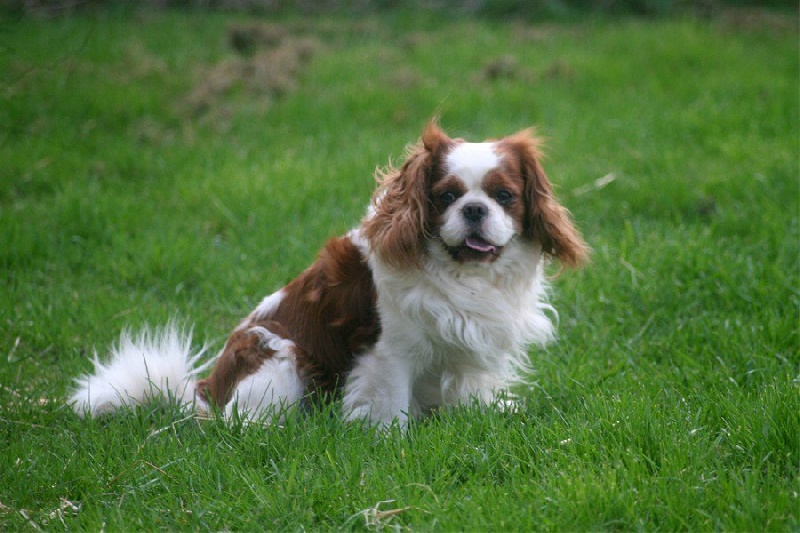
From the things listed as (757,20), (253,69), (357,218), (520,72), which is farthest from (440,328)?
(757,20)

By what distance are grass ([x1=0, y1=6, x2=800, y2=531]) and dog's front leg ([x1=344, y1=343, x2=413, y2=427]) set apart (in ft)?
0.46

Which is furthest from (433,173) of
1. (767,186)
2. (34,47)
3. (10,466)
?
(34,47)

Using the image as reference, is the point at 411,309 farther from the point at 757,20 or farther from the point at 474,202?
the point at 757,20

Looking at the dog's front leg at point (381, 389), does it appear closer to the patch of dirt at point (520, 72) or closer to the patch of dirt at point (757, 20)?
the patch of dirt at point (520, 72)

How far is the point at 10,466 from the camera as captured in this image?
3.34 m

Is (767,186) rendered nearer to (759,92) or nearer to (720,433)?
(759,92)

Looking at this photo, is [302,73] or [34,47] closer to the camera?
[302,73]

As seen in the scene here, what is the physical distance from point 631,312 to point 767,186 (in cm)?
190

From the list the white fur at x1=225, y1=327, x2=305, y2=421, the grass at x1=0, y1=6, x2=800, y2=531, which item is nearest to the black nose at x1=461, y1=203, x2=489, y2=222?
the grass at x1=0, y1=6, x2=800, y2=531

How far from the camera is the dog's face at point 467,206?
3436 millimetres

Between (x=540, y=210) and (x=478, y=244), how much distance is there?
323 millimetres

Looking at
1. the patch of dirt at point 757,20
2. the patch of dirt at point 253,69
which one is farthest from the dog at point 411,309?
the patch of dirt at point 757,20

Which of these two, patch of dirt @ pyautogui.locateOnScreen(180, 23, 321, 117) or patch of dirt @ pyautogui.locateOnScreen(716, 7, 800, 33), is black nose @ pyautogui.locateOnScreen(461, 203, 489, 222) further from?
patch of dirt @ pyautogui.locateOnScreen(716, 7, 800, 33)

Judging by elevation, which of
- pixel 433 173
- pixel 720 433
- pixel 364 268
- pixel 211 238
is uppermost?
pixel 433 173
